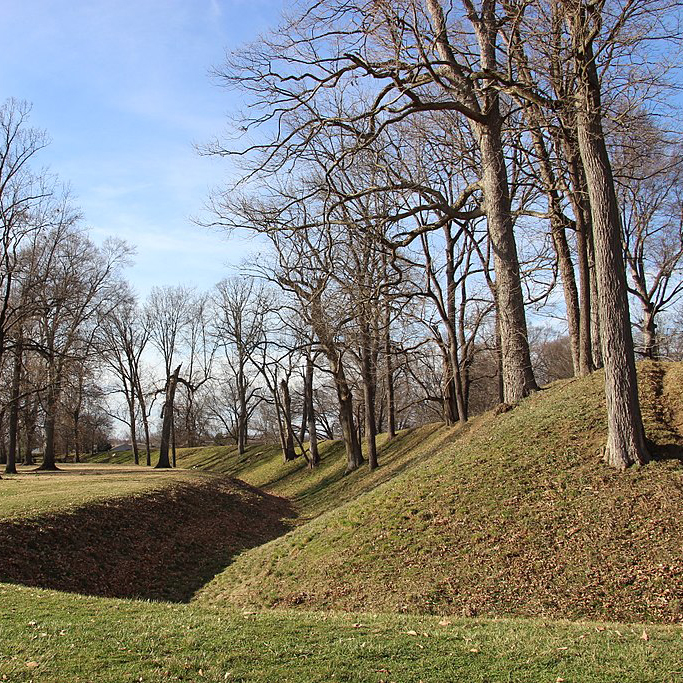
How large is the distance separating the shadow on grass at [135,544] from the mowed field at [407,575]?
0.06 metres

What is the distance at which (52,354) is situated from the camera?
2673 cm

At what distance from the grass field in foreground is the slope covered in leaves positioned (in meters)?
1.39

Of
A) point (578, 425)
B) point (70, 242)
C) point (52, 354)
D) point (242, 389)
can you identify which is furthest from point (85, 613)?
A: point (242, 389)

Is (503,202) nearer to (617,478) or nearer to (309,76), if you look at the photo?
(309,76)

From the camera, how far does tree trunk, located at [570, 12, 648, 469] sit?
9.88 m

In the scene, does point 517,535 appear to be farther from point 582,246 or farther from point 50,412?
point 50,412

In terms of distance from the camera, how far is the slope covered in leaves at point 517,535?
796 centimetres

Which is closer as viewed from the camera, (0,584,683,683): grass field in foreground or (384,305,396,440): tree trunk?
(0,584,683,683): grass field in foreground

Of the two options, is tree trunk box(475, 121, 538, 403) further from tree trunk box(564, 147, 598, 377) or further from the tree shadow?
the tree shadow

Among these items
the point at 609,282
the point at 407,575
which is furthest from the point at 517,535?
the point at 609,282

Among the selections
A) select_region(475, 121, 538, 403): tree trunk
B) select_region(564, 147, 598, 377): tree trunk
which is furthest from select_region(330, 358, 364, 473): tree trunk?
select_region(564, 147, 598, 377): tree trunk

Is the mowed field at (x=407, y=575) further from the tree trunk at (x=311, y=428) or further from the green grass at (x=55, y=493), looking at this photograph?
the tree trunk at (x=311, y=428)

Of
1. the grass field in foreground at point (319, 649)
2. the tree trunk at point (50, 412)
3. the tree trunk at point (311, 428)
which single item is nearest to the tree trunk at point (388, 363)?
the tree trunk at point (311, 428)

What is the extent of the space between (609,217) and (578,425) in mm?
4205
